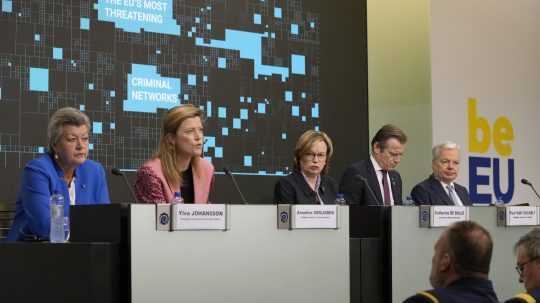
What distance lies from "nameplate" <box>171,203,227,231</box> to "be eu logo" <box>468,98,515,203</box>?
517cm

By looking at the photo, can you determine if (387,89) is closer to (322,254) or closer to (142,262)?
(322,254)

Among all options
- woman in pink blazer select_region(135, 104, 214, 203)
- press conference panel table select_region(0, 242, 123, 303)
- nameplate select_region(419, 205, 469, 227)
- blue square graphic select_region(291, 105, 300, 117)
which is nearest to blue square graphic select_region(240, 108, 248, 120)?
blue square graphic select_region(291, 105, 300, 117)

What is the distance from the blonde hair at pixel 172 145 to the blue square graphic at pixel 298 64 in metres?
2.64

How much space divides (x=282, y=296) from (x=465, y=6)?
5373 millimetres

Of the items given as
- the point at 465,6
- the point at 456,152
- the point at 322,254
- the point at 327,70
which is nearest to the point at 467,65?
the point at 465,6

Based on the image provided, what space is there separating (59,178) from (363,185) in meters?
2.28

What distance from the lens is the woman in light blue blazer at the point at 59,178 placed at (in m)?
3.81

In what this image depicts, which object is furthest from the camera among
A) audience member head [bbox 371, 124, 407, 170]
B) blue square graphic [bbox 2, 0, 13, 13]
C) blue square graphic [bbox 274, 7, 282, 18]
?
blue square graphic [bbox 274, 7, 282, 18]

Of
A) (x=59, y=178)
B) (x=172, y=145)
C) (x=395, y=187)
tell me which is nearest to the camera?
(x=59, y=178)

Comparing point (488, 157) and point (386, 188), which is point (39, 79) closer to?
point (386, 188)

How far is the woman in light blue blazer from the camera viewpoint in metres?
3.81

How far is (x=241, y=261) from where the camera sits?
349cm

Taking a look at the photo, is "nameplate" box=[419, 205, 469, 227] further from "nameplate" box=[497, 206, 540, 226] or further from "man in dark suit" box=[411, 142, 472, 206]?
"man in dark suit" box=[411, 142, 472, 206]

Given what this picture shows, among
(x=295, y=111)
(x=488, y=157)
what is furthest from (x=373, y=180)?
(x=488, y=157)
